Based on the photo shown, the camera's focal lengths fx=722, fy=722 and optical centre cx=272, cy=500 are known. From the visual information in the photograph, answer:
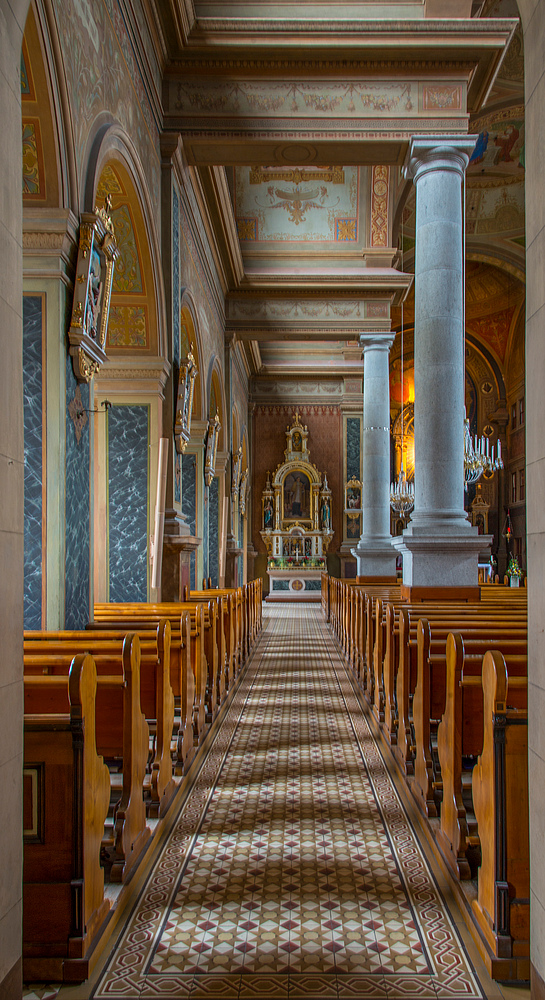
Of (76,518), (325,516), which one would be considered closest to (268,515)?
(325,516)

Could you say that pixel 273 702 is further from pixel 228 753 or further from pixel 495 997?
pixel 495 997

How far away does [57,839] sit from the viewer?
2.21m

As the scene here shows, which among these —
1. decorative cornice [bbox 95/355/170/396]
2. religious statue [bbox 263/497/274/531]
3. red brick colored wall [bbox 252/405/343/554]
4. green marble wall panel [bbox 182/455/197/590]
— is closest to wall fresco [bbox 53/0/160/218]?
decorative cornice [bbox 95/355/170/396]

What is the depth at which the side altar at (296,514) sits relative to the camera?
757 inches

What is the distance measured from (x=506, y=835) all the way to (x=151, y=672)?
1841 millimetres

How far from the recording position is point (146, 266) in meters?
7.11

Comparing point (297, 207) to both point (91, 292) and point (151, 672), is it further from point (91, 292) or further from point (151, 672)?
point (151, 672)

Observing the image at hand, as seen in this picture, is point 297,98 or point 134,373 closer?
point 134,373

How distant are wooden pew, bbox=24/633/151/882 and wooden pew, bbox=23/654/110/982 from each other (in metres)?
0.50

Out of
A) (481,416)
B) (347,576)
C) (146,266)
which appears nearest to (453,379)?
(146,266)

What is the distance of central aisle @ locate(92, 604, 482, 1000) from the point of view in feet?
7.06

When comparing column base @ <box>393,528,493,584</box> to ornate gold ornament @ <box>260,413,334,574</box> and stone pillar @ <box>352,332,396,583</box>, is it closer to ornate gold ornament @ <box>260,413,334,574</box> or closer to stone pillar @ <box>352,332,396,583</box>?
stone pillar @ <box>352,332,396,583</box>

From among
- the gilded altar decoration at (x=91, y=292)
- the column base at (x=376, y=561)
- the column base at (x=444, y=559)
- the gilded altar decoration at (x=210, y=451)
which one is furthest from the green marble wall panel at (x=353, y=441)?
the gilded altar decoration at (x=91, y=292)

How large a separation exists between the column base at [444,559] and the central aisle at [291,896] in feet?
8.39
